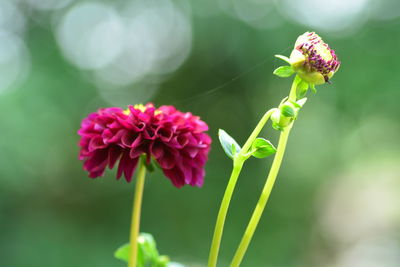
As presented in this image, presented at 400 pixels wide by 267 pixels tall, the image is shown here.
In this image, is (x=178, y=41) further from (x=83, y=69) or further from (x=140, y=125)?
(x=140, y=125)

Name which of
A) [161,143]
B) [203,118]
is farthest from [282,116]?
[203,118]

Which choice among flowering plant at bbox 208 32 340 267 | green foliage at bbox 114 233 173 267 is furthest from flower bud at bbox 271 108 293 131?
green foliage at bbox 114 233 173 267

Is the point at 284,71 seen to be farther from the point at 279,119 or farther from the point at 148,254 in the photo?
→ the point at 148,254

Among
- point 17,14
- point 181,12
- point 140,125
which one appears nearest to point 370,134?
point 181,12

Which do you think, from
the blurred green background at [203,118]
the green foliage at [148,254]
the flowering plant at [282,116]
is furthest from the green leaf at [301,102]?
the blurred green background at [203,118]

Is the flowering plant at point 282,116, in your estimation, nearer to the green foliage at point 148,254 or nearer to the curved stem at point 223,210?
the curved stem at point 223,210
